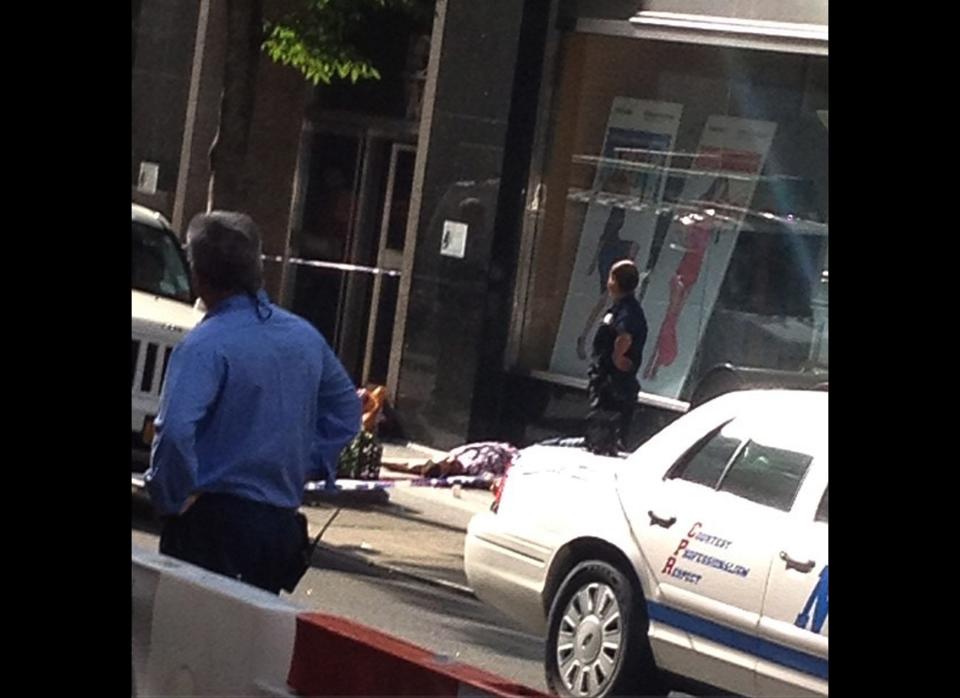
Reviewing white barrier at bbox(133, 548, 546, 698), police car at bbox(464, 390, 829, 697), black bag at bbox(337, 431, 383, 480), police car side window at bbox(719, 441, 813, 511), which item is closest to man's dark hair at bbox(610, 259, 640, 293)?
police car at bbox(464, 390, 829, 697)

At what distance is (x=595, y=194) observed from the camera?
4523mm

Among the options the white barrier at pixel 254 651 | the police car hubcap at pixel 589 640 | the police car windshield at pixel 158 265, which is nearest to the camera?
the white barrier at pixel 254 651

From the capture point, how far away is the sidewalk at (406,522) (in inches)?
192

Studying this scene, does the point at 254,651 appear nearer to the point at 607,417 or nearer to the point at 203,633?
the point at 203,633

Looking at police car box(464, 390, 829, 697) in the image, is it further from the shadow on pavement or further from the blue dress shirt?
the blue dress shirt

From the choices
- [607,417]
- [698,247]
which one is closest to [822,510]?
[607,417]

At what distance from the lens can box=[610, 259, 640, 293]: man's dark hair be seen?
14.1 feet

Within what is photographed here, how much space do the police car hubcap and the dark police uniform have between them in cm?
39

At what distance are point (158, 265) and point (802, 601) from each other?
261 centimetres

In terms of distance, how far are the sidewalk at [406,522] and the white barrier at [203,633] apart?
16.4 inches

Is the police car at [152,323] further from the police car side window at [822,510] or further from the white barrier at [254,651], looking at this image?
the police car side window at [822,510]

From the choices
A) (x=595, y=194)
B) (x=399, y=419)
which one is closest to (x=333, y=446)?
(x=399, y=419)

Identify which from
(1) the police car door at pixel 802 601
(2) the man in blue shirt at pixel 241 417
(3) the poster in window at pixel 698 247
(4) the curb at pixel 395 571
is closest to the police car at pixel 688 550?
(1) the police car door at pixel 802 601
